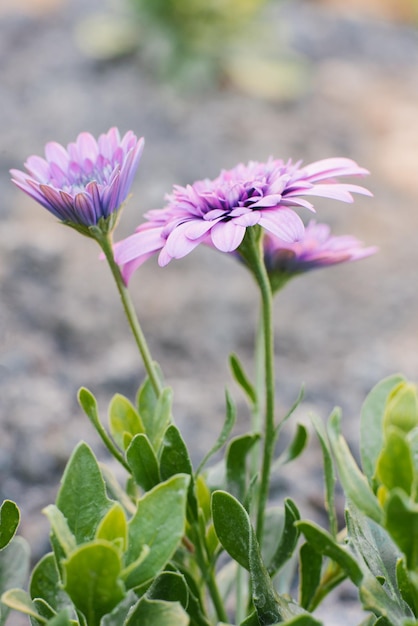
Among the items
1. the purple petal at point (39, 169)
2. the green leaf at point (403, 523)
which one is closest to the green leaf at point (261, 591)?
the green leaf at point (403, 523)

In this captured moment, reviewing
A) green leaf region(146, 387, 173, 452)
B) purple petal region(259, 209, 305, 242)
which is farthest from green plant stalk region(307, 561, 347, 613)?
purple petal region(259, 209, 305, 242)

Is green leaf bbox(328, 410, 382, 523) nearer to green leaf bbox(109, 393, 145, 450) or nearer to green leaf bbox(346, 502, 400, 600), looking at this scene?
green leaf bbox(346, 502, 400, 600)

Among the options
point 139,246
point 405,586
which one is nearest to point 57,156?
point 139,246

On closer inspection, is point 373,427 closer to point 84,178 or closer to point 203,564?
point 203,564

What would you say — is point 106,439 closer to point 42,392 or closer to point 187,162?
point 42,392

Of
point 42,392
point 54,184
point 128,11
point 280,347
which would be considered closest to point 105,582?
point 54,184
